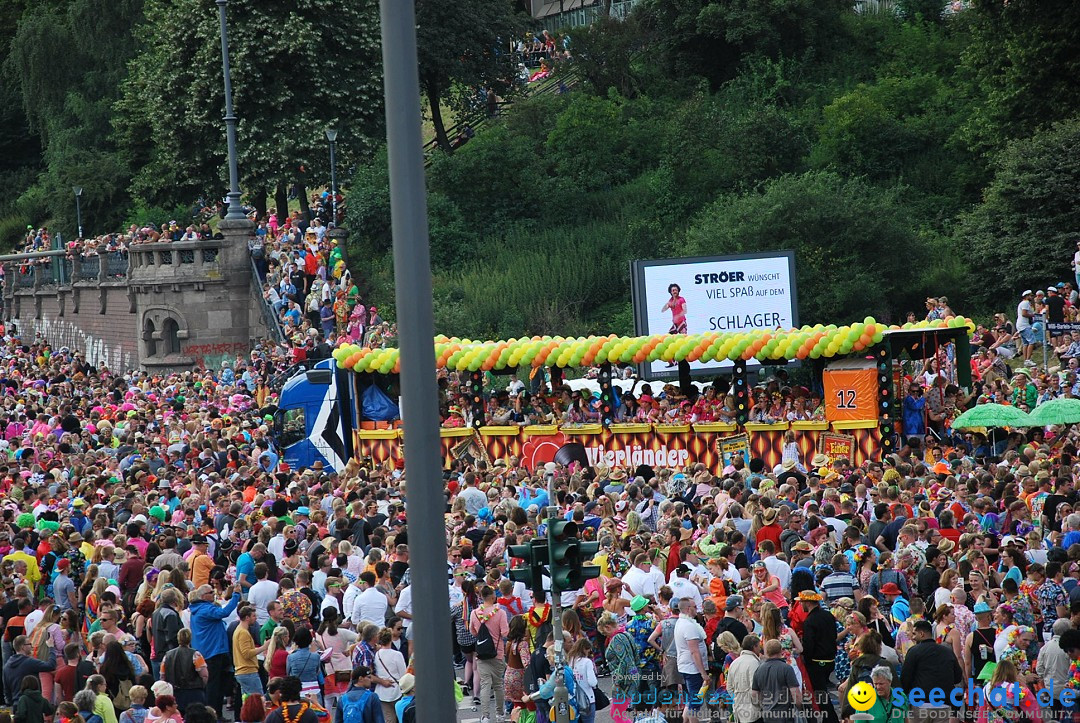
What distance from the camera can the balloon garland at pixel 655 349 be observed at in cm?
2480

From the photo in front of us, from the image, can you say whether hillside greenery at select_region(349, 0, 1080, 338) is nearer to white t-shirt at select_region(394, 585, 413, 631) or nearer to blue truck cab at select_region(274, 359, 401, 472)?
blue truck cab at select_region(274, 359, 401, 472)

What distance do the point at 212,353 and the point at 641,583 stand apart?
32581 mm

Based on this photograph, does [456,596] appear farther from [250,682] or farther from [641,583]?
[250,682]

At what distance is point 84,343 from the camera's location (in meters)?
51.4

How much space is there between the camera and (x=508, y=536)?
640 inches

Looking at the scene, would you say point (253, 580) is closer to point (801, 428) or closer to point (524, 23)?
point (801, 428)

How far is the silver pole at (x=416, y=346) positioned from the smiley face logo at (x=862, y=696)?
461 cm

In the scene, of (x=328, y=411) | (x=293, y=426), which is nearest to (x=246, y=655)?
(x=328, y=411)

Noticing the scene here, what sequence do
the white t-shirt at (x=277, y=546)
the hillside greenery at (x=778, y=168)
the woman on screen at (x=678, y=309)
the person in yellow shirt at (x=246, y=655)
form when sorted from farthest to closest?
the hillside greenery at (x=778, y=168)
the woman on screen at (x=678, y=309)
the white t-shirt at (x=277, y=546)
the person in yellow shirt at (x=246, y=655)

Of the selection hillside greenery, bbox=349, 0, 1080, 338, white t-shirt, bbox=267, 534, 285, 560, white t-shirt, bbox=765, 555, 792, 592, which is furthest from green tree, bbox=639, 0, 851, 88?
white t-shirt, bbox=765, 555, 792, 592

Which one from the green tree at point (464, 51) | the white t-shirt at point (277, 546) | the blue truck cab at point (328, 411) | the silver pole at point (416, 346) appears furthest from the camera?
the green tree at point (464, 51)

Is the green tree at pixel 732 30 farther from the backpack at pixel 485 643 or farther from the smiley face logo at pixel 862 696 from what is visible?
the smiley face logo at pixel 862 696

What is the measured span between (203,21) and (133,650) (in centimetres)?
3730

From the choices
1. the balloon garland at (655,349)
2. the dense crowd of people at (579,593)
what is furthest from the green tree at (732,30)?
the dense crowd of people at (579,593)
